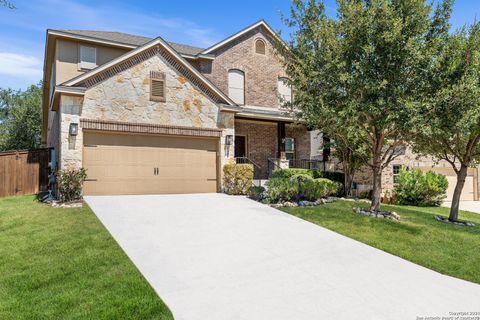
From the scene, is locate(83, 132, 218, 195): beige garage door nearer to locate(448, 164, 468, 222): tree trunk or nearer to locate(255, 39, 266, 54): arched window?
locate(255, 39, 266, 54): arched window

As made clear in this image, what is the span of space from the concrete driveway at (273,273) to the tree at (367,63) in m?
3.90

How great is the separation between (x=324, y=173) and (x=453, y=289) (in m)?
11.7

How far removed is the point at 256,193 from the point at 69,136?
7.16 m

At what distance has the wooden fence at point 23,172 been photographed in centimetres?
1274

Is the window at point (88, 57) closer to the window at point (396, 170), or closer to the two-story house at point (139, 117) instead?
the two-story house at point (139, 117)

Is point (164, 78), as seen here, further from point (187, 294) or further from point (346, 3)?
point (187, 294)

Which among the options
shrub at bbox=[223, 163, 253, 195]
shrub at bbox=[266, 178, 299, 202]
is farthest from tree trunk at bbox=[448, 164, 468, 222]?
shrub at bbox=[223, 163, 253, 195]

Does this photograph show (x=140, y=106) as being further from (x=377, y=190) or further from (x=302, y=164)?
(x=302, y=164)

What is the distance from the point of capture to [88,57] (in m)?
15.9

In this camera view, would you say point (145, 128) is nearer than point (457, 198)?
No

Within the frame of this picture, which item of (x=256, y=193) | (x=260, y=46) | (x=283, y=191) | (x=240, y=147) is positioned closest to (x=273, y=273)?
(x=283, y=191)

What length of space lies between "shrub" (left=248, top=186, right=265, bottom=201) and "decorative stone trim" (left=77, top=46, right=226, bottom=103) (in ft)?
13.6

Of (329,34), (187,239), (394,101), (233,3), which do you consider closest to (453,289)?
(187,239)

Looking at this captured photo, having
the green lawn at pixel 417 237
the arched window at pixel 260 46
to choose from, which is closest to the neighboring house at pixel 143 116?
the arched window at pixel 260 46
